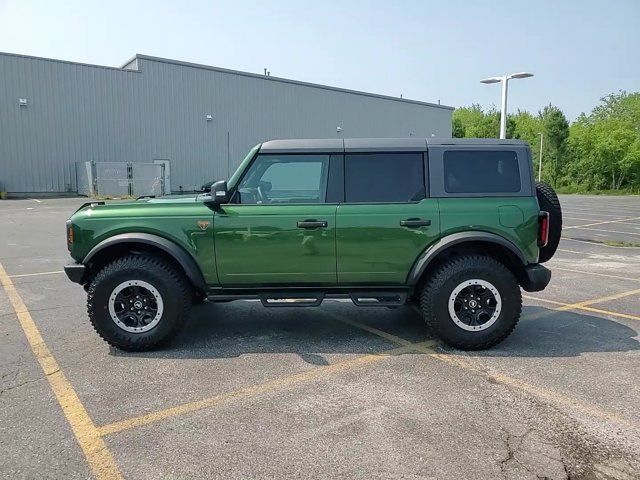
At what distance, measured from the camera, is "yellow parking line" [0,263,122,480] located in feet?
8.80

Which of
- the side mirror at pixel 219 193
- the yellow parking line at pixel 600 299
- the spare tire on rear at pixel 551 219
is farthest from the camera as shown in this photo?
the yellow parking line at pixel 600 299

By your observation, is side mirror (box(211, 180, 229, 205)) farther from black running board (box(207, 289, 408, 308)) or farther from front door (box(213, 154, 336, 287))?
black running board (box(207, 289, 408, 308))

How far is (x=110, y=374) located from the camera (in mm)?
3955

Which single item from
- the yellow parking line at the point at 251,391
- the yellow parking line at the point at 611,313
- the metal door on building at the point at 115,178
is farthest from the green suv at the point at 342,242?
the metal door on building at the point at 115,178

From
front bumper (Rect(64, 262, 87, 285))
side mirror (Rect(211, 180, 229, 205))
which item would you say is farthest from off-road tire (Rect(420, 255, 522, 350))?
front bumper (Rect(64, 262, 87, 285))

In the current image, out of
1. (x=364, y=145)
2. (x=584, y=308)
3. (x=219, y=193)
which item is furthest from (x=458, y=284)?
(x=584, y=308)

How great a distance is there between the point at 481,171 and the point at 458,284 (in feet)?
3.58

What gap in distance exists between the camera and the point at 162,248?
14.4 feet

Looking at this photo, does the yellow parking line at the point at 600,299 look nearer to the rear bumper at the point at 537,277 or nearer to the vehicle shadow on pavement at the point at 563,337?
the vehicle shadow on pavement at the point at 563,337

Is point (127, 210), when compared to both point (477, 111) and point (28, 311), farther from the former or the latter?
point (477, 111)

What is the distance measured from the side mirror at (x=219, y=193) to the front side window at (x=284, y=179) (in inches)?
7.5

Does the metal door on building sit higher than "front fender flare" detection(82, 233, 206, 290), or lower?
higher

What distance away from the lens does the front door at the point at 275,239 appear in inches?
175

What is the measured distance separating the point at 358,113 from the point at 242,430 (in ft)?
132
